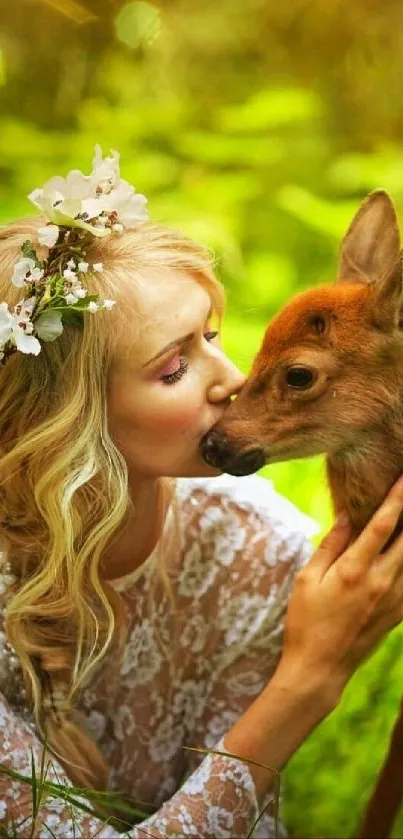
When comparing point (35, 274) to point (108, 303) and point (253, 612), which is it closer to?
point (108, 303)

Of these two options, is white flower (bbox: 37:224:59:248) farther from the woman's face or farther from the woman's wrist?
the woman's wrist

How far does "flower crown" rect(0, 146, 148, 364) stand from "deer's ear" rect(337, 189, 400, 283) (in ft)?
0.84

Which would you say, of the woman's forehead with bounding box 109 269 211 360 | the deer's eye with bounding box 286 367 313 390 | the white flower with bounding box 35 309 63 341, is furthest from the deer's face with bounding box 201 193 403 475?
the white flower with bounding box 35 309 63 341

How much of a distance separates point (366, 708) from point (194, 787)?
261 millimetres

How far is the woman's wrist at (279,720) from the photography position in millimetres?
1264

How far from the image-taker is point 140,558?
1398 millimetres

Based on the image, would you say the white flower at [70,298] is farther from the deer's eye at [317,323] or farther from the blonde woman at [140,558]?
the deer's eye at [317,323]

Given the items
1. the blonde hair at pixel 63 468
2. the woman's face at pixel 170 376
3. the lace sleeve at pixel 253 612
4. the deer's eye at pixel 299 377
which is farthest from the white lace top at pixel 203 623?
the deer's eye at pixel 299 377

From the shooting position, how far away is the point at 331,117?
136cm

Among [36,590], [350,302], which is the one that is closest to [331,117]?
[350,302]

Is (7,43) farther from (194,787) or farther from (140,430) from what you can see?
(194,787)

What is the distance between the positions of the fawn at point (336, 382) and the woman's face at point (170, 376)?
50mm

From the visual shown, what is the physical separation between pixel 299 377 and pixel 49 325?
0.91ft

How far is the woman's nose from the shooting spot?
1199 mm
